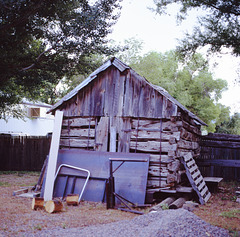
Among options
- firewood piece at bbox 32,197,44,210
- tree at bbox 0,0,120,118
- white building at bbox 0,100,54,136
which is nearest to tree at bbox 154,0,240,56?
tree at bbox 0,0,120,118

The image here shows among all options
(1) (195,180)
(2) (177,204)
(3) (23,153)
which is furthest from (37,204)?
(3) (23,153)

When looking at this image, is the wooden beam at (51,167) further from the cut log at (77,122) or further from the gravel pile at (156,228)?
the gravel pile at (156,228)

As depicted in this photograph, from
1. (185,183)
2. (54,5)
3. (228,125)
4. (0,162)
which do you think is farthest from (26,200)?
(228,125)

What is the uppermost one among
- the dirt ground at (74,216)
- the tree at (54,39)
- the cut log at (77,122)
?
the tree at (54,39)

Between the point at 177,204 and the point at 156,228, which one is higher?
the point at 156,228

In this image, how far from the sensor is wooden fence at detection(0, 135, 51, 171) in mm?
19328

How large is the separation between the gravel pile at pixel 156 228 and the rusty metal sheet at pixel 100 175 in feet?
8.41

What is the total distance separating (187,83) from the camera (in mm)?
41500

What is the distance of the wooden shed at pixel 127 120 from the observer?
1027 centimetres

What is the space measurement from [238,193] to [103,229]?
22.3 ft

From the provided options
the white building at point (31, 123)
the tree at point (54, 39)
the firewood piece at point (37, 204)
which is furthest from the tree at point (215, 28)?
the white building at point (31, 123)

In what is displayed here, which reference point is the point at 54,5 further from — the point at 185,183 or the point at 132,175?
the point at 185,183

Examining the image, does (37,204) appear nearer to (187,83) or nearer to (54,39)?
(54,39)

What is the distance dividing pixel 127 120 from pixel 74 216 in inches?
169
